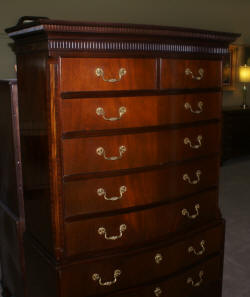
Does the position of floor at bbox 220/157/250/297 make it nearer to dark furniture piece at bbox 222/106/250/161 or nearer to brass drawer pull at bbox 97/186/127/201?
dark furniture piece at bbox 222/106/250/161

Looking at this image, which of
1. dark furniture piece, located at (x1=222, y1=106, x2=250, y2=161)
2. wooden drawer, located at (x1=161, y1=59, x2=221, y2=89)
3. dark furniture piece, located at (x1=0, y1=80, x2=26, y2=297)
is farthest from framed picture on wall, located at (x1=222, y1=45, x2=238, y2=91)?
dark furniture piece, located at (x1=0, y1=80, x2=26, y2=297)

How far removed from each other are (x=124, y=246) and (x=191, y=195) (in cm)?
49

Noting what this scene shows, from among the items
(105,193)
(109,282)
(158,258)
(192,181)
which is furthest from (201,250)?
(105,193)

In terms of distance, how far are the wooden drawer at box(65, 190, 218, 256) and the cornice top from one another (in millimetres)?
872

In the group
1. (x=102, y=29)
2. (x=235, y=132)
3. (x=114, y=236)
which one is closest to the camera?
(x=102, y=29)

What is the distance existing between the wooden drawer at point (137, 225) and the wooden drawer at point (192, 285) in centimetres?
26

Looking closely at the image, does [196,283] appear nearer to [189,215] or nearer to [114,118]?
[189,215]

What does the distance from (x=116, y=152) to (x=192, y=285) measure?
3.25 ft

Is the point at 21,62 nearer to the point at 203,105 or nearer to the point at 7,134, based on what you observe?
the point at 7,134

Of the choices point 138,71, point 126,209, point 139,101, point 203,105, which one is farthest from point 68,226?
point 203,105

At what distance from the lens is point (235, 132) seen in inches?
267

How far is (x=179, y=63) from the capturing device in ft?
6.34

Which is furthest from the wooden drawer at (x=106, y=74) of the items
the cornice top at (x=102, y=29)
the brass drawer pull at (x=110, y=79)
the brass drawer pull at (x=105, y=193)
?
the brass drawer pull at (x=105, y=193)

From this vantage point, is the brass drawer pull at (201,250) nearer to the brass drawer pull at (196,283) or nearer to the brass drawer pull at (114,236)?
the brass drawer pull at (196,283)
